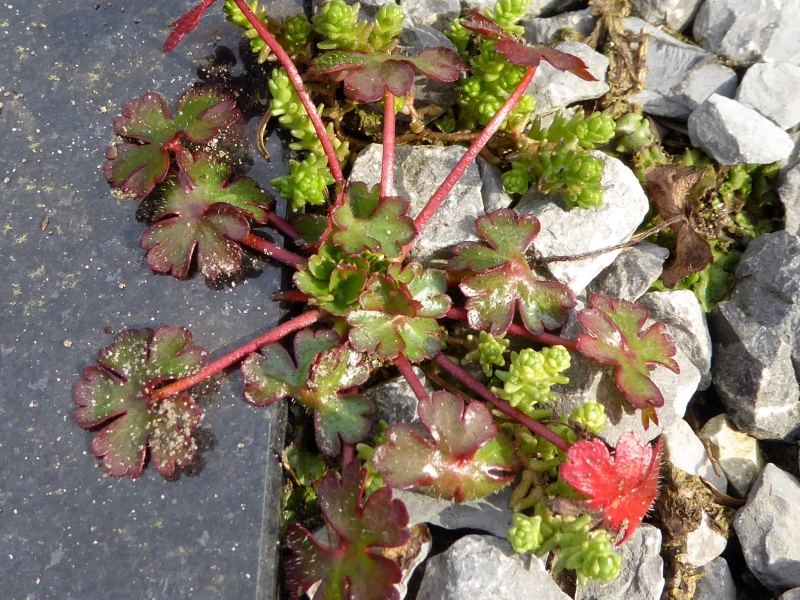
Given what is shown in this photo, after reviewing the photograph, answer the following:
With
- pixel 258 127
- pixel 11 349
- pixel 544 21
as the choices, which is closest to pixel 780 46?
pixel 544 21

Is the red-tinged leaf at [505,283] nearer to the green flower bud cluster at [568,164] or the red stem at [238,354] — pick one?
the green flower bud cluster at [568,164]

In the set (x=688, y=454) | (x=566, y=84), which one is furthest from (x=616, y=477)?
(x=566, y=84)

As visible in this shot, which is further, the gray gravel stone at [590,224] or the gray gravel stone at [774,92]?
the gray gravel stone at [774,92]

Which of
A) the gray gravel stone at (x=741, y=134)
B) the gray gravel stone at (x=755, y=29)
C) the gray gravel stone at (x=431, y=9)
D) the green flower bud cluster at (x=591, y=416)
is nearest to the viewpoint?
the green flower bud cluster at (x=591, y=416)

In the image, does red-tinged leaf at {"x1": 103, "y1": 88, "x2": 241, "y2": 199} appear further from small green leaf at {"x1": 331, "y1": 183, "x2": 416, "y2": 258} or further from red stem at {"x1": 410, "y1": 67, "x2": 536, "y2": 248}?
red stem at {"x1": 410, "y1": 67, "x2": 536, "y2": 248}

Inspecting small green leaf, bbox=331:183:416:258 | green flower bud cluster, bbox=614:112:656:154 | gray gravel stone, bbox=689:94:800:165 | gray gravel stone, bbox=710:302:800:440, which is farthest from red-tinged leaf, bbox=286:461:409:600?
gray gravel stone, bbox=689:94:800:165

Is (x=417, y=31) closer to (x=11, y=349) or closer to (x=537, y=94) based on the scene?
(x=537, y=94)

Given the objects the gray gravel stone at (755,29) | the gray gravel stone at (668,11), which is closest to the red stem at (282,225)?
the gray gravel stone at (668,11)
